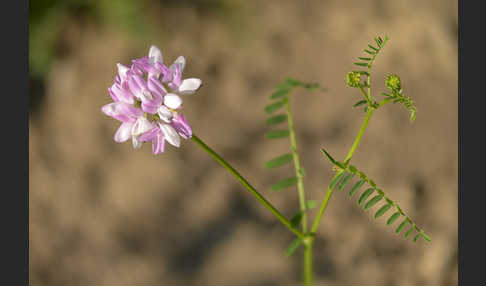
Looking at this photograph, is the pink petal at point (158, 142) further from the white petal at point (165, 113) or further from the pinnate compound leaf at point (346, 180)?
the pinnate compound leaf at point (346, 180)

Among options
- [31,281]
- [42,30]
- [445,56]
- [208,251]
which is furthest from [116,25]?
[445,56]

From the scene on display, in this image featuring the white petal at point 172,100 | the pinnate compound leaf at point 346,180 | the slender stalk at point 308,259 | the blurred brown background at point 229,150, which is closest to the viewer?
the white petal at point 172,100

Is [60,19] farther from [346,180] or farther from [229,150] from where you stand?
[346,180]

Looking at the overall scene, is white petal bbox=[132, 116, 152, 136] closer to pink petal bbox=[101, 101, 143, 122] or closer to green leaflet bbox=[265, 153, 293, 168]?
pink petal bbox=[101, 101, 143, 122]

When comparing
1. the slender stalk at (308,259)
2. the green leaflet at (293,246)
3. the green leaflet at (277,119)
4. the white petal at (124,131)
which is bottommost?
the slender stalk at (308,259)

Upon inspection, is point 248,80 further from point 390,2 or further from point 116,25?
point 390,2

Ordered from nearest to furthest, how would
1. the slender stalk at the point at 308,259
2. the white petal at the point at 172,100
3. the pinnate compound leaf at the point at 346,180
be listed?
the white petal at the point at 172,100
the pinnate compound leaf at the point at 346,180
the slender stalk at the point at 308,259

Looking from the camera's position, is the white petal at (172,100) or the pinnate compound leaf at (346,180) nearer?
the white petal at (172,100)

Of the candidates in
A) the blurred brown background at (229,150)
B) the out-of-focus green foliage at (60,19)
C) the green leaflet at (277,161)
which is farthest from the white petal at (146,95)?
the out-of-focus green foliage at (60,19)
